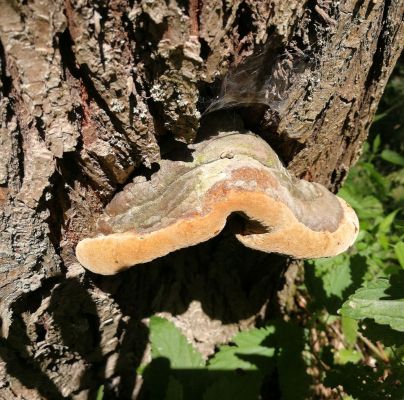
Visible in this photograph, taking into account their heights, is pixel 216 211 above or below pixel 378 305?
above

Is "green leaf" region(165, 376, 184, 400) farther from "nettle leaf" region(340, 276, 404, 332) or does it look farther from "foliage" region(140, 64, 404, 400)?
"nettle leaf" region(340, 276, 404, 332)

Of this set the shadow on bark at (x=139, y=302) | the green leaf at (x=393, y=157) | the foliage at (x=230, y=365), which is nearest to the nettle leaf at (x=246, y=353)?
the foliage at (x=230, y=365)

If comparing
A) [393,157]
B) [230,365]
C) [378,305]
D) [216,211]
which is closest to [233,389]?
[230,365]

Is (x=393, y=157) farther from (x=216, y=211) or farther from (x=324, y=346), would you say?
(x=216, y=211)

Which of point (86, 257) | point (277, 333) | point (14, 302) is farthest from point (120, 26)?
point (277, 333)

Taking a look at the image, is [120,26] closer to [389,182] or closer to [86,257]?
[86,257]

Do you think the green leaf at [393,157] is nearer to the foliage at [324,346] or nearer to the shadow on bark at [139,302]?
the foliage at [324,346]

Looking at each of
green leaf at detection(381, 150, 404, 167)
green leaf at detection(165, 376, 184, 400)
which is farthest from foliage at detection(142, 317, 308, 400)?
green leaf at detection(381, 150, 404, 167)
